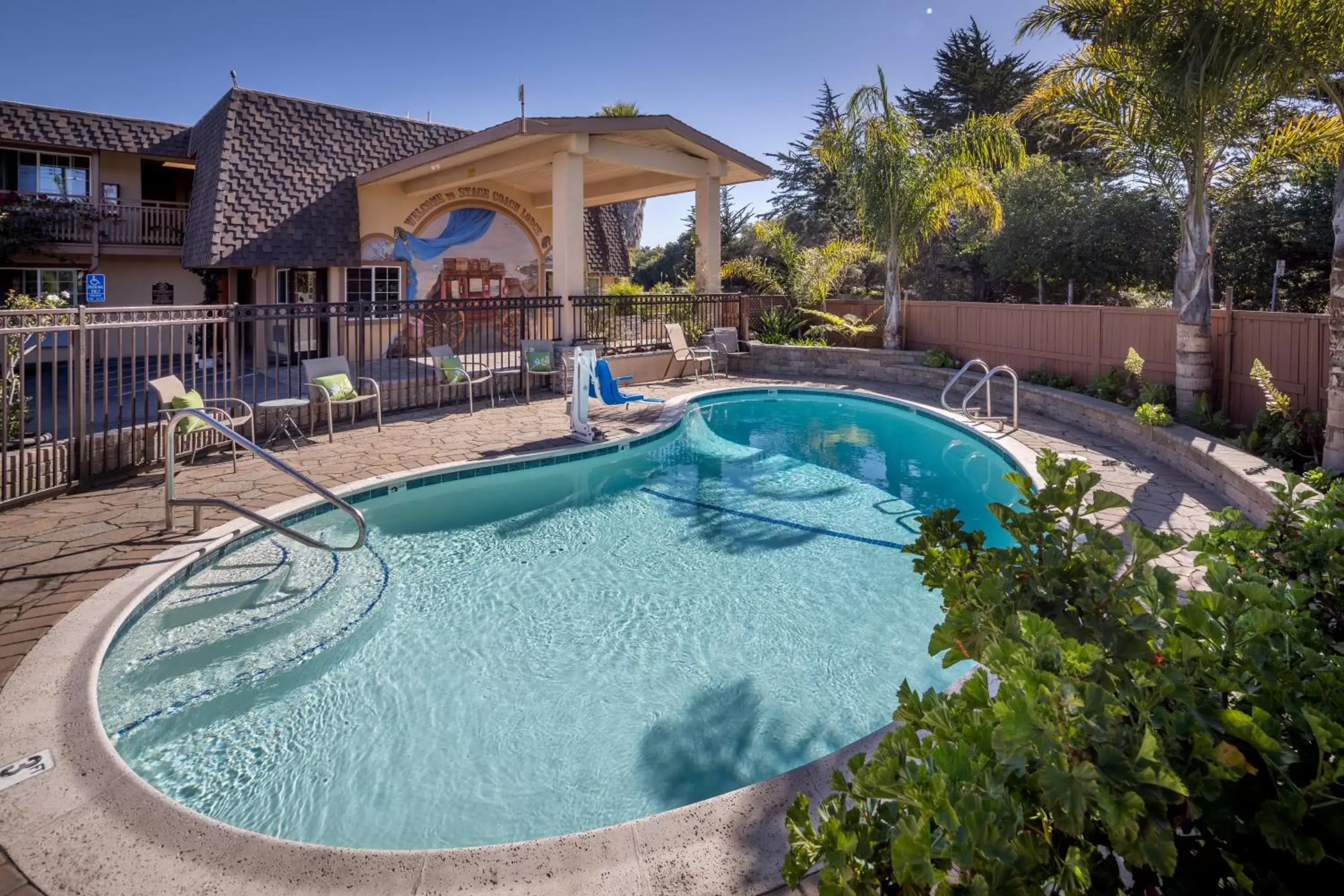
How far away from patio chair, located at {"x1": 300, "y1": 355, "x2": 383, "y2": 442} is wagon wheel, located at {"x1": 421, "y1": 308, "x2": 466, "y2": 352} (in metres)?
6.34

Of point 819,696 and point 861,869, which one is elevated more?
point 861,869

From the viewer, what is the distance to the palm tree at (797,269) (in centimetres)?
1856

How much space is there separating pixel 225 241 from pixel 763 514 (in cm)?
1228

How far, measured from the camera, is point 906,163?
1567 centimetres

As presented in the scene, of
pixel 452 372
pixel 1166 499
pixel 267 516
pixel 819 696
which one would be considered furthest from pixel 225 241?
pixel 1166 499

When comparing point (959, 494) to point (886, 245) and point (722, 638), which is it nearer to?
point (722, 638)

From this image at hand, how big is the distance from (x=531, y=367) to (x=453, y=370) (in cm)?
167

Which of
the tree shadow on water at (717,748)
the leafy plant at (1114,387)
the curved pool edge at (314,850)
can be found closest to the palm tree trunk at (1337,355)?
the leafy plant at (1114,387)

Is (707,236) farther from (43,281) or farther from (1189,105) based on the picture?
(43,281)

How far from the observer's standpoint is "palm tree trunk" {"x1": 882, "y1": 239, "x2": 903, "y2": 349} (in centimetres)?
1642

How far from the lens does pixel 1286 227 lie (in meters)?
17.4

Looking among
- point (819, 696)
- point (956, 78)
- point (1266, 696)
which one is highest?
point (956, 78)

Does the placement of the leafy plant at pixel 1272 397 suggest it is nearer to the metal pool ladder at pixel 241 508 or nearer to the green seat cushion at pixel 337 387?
the metal pool ladder at pixel 241 508

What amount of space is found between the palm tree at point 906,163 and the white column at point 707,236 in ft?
8.43
